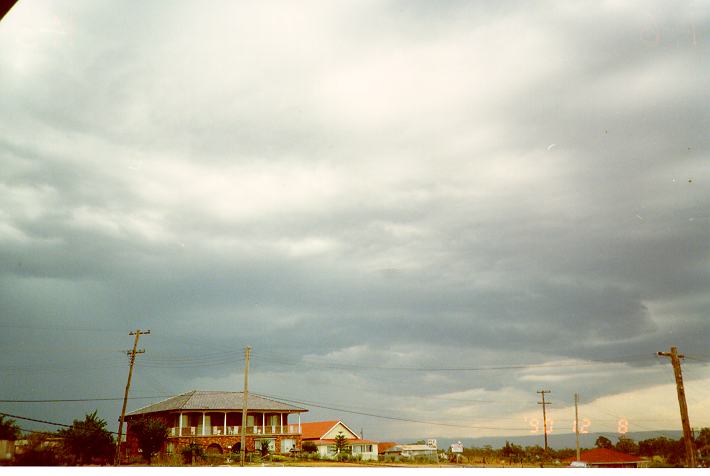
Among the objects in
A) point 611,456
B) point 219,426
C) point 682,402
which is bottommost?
point 611,456

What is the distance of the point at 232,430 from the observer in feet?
92.2

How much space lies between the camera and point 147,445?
16031 mm

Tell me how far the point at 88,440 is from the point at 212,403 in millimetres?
21244

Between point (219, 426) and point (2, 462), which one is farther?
point (219, 426)

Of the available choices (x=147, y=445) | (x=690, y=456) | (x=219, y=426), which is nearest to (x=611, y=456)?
(x=690, y=456)

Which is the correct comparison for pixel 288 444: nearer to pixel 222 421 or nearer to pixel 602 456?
pixel 222 421

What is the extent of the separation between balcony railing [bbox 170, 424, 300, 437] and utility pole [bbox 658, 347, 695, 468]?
2171 centimetres

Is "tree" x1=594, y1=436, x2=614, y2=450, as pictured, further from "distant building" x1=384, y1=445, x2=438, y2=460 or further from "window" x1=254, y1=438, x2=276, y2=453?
"window" x1=254, y1=438, x2=276, y2=453

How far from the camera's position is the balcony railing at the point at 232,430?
26.7 m

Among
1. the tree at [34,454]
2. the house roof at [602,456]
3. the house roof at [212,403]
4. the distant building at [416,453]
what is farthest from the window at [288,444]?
the tree at [34,454]

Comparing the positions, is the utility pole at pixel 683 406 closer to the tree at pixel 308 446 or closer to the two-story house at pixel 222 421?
the two-story house at pixel 222 421

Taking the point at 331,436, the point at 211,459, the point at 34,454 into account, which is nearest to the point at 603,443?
the point at 331,436
